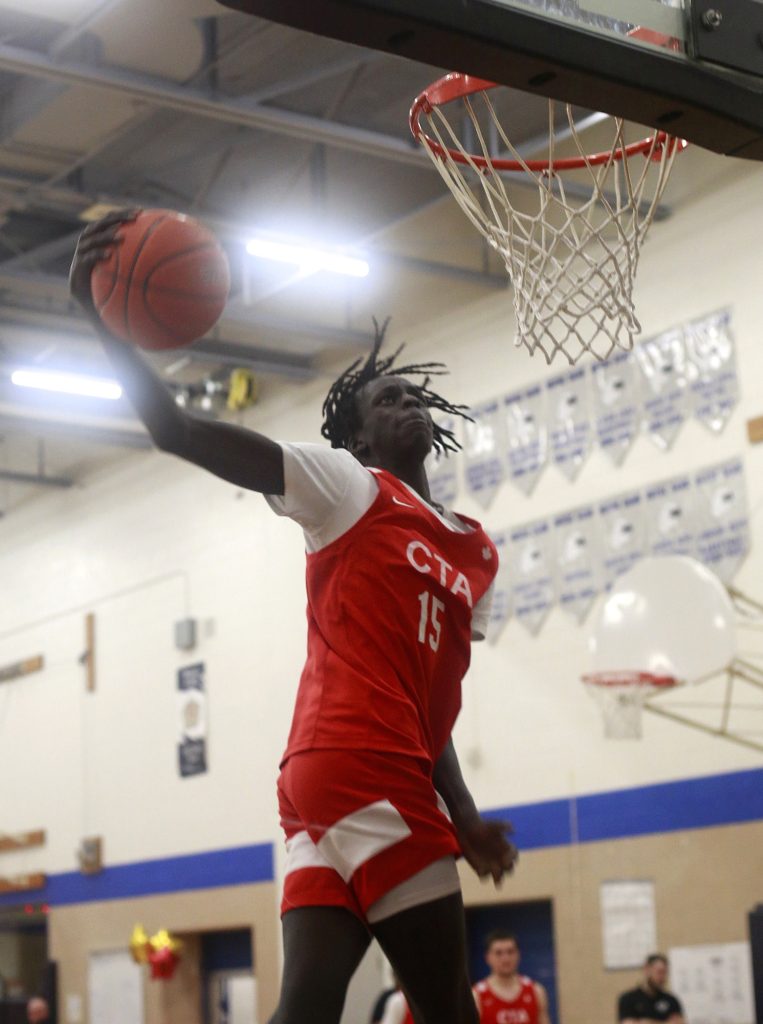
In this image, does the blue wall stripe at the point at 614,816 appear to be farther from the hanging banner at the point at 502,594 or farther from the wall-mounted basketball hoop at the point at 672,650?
the hanging banner at the point at 502,594

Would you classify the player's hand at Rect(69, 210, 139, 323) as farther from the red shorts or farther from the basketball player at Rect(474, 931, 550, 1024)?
the basketball player at Rect(474, 931, 550, 1024)

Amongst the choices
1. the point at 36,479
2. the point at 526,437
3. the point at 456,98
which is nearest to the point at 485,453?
the point at 526,437

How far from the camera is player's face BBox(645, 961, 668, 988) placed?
1095 cm

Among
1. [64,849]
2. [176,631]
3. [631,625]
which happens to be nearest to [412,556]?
[631,625]

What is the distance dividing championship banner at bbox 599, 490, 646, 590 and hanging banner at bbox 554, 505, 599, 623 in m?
0.11

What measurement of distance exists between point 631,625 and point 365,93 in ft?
15.2

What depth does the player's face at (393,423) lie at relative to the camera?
3.70 m

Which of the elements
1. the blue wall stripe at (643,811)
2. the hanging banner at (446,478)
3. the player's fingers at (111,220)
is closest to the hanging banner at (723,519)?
the blue wall stripe at (643,811)

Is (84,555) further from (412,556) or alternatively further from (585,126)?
(412,556)

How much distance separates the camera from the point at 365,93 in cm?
1195

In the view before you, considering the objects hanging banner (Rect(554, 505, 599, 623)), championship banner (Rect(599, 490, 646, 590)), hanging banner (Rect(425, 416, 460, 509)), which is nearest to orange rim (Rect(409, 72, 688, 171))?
championship banner (Rect(599, 490, 646, 590))

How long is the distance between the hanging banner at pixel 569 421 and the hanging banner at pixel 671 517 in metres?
0.86

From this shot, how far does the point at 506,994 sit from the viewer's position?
991cm

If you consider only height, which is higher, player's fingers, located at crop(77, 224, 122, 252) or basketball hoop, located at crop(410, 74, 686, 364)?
basketball hoop, located at crop(410, 74, 686, 364)
